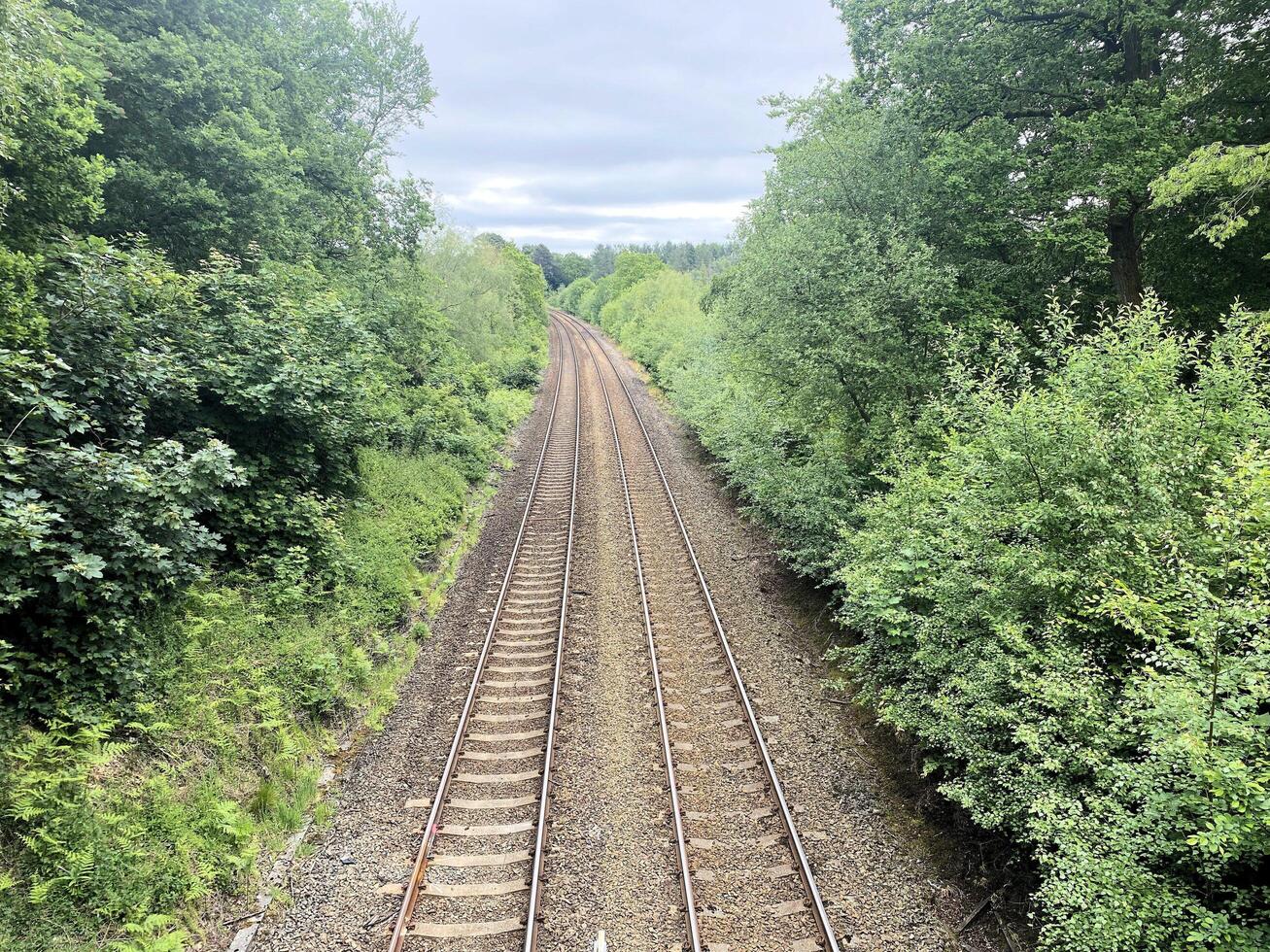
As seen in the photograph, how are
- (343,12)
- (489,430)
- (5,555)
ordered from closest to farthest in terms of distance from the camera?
(5,555)
(343,12)
(489,430)

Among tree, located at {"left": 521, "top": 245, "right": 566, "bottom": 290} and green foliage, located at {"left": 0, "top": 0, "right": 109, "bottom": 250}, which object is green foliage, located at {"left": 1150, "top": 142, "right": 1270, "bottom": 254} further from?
tree, located at {"left": 521, "top": 245, "right": 566, "bottom": 290}

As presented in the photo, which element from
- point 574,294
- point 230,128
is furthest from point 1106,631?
point 574,294

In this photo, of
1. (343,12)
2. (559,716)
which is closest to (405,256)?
(343,12)

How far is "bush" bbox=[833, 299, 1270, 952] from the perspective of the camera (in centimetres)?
406

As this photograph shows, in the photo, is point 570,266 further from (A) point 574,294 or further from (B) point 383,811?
(B) point 383,811

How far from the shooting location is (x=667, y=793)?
7129 millimetres

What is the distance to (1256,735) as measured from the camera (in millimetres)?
3791

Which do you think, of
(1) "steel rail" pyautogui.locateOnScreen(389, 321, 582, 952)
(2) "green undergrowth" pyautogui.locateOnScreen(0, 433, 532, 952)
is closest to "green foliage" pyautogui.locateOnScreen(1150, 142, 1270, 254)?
(1) "steel rail" pyautogui.locateOnScreen(389, 321, 582, 952)

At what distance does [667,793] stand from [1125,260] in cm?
1356

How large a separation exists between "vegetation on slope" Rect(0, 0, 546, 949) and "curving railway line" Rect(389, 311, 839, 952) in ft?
5.86

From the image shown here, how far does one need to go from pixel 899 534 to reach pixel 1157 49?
11166 mm

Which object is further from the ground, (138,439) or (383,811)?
(138,439)

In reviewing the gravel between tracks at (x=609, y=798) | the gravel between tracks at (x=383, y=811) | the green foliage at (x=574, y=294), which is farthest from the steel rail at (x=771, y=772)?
the green foliage at (x=574, y=294)

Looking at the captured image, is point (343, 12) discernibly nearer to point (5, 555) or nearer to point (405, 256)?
point (405, 256)
